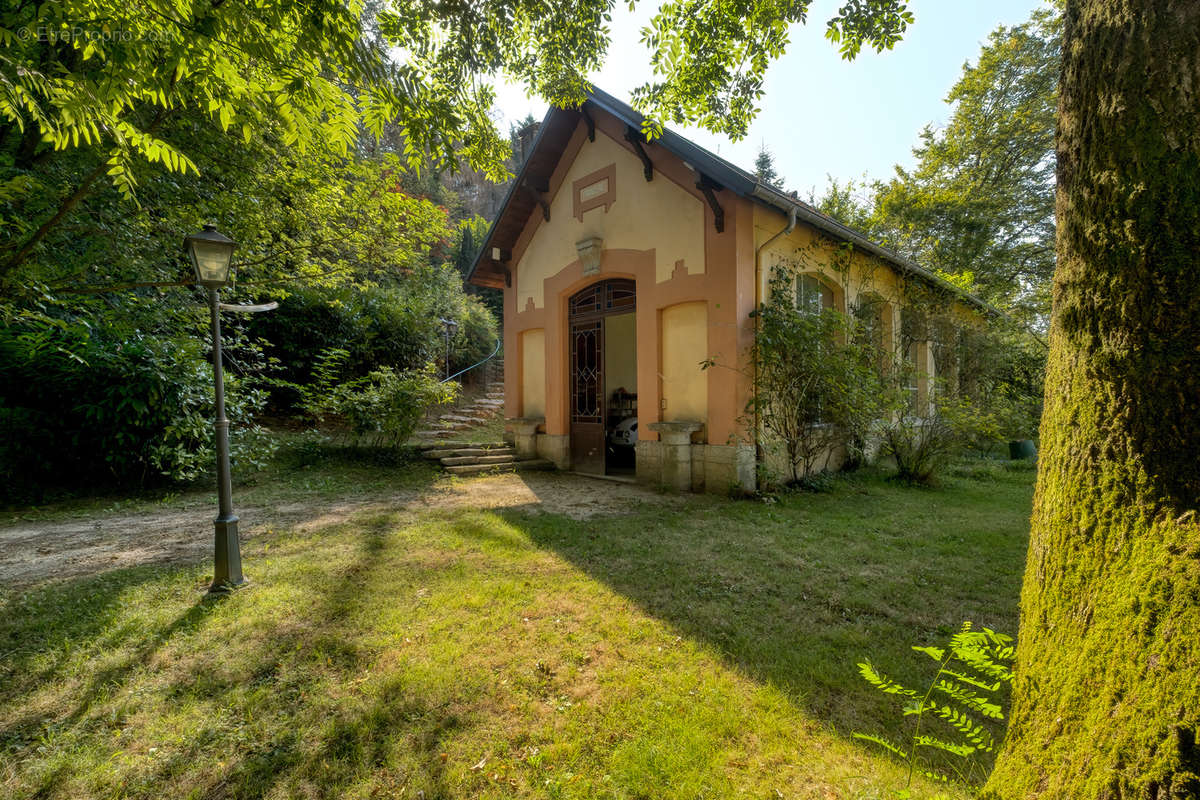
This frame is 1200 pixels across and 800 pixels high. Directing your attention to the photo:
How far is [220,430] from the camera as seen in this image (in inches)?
131

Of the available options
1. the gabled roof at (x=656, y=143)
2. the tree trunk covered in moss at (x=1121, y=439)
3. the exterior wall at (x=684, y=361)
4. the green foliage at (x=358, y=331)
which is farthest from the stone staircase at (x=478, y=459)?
the tree trunk covered in moss at (x=1121, y=439)

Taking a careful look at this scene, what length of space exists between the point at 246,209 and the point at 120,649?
473 centimetres

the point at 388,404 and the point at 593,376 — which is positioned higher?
the point at 593,376

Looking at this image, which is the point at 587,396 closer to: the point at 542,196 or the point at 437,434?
the point at 542,196

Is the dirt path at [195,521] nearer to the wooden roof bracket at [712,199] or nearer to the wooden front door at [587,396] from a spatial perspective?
the wooden front door at [587,396]

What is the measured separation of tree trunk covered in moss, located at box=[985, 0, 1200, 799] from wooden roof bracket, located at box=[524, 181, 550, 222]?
8.37 meters

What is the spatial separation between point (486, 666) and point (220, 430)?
2.59 m

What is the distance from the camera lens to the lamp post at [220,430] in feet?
10.6

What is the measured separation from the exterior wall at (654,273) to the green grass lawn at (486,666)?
8.90ft

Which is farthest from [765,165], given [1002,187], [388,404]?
[388,404]

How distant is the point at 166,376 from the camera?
6094mm

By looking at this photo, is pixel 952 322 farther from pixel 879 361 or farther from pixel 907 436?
pixel 907 436

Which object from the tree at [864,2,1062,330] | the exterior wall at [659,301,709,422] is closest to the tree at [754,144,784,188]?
the tree at [864,2,1062,330]

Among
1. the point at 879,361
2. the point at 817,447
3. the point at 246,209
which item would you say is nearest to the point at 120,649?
the point at 246,209
